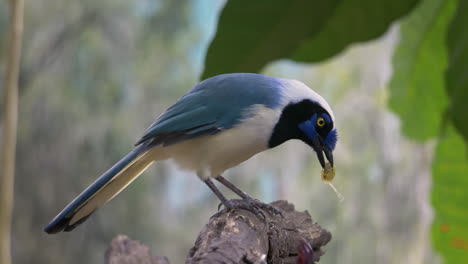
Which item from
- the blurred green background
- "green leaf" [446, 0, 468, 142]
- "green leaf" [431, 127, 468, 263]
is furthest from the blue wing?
the blurred green background

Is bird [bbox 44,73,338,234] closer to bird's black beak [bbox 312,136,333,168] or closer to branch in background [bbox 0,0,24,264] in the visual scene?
bird's black beak [bbox 312,136,333,168]

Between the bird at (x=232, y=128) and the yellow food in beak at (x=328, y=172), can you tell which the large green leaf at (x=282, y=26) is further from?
the yellow food in beak at (x=328, y=172)

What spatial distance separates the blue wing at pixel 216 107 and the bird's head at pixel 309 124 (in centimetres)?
4

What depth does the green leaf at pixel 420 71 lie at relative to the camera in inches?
64.7

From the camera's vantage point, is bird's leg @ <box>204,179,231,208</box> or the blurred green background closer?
bird's leg @ <box>204,179,231,208</box>

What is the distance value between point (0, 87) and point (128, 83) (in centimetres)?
112

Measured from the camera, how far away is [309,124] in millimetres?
1367

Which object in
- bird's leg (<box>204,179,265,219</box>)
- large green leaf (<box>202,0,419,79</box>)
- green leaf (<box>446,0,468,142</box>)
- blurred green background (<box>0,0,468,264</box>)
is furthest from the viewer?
blurred green background (<box>0,0,468,264</box>)

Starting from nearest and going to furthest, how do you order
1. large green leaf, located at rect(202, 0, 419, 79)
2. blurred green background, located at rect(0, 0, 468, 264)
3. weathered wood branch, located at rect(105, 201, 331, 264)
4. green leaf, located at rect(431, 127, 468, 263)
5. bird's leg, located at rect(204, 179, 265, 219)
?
1. weathered wood branch, located at rect(105, 201, 331, 264)
2. bird's leg, located at rect(204, 179, 265, 219)
3. large green leaf, located at rect(202, 0, 419, 79)
4. green leaf, located at rect(431, 127, 468, 263)
5. blurred green background, located at rect(0, 0, 468, 264)

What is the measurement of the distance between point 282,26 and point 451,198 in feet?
2.25

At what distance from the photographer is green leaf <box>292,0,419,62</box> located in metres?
1.45

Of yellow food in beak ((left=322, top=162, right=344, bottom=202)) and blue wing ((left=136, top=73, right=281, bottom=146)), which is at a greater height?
blue wing ((left=136, top=73, right=281, bottom=146))

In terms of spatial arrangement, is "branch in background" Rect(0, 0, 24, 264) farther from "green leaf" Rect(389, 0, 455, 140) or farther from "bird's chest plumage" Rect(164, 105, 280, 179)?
"green leaf" Rect(389, 0, 455, 140)

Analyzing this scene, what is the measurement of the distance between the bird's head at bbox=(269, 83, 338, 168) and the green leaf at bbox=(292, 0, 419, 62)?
0.58 ft
